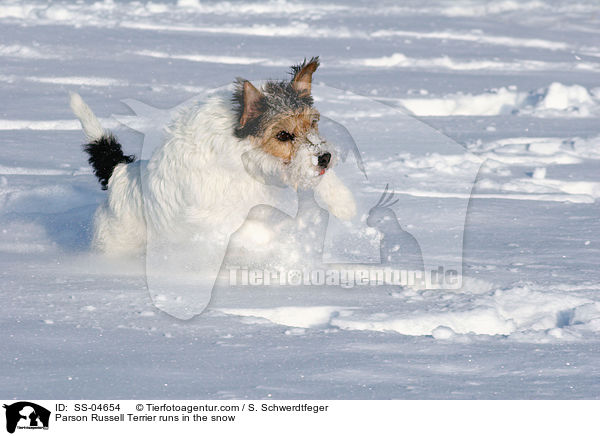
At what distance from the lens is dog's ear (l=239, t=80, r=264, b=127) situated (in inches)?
146

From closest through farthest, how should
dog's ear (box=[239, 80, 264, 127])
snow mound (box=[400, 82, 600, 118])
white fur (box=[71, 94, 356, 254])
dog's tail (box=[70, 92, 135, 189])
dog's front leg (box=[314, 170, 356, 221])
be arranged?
dog's ear (box=[239, 80, 264, 127]) → white fur (box=[71, 94, 356, 254]) → dog's front leg (box=[314, 170, 356, 221]) → dog's tail (box=[70, 92, 135, 189]) → snow mound (box=[400, 82, 600, 118])

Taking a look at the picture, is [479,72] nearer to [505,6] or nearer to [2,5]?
[505,6]

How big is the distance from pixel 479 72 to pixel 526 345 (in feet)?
22.8

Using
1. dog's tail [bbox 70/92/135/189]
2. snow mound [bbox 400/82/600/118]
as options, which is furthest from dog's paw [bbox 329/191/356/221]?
snow mound [bbox 400/82/600/118]

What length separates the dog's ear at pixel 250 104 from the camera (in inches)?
146

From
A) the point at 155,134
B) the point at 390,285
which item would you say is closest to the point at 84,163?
the point at 155,134

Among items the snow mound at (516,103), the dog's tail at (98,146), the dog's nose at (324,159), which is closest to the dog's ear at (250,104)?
the dog's nose at (324,159)

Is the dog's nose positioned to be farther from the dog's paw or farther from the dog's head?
the dog's paw

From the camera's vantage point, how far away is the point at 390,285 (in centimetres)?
383

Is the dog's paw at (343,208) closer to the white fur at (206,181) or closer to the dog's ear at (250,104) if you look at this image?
the white fur at (206,181)
